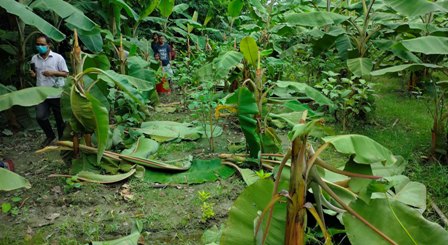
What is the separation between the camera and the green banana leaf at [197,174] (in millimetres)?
4609

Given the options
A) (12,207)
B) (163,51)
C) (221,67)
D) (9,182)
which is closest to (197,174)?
(221,67)

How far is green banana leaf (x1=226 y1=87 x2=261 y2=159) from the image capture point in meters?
4.55

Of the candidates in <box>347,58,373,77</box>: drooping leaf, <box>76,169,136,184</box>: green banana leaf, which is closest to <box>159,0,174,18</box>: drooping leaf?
<box>347,58,373,77</box>: drooping leaf

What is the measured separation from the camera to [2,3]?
4863 mm

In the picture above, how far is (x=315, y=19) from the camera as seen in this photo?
6094 mm

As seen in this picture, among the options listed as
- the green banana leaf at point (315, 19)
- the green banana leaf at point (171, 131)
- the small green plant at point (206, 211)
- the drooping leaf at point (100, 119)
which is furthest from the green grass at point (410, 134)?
the drooping leaf at point (100, 119)

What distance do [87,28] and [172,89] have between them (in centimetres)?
416

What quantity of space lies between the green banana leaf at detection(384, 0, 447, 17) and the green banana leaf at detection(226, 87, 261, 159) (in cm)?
210

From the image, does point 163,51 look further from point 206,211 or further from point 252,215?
point 252,215

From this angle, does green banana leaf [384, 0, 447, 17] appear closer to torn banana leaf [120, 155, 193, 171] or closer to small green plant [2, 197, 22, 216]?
torn banana leaf [120, 155, 193, 171]

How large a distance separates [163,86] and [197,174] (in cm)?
418

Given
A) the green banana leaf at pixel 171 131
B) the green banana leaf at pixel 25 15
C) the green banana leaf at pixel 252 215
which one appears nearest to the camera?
the green banana leaf at pixel 252 215

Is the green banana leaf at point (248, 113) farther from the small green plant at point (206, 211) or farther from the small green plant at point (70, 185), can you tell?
the small green plant at point (70, 185)

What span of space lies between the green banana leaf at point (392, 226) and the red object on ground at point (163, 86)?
627cm
